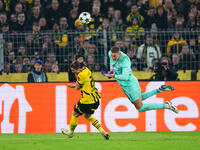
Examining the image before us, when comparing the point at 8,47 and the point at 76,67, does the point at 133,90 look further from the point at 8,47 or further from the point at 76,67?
the point at 8,47

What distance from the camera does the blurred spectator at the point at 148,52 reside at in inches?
543

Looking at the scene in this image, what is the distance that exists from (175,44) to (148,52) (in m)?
0.76

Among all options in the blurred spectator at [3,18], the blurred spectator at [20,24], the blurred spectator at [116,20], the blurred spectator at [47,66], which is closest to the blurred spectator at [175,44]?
the blurred spectator at [116,20]

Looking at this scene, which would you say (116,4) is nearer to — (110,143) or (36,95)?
(36,95)

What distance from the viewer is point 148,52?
14.0 meters

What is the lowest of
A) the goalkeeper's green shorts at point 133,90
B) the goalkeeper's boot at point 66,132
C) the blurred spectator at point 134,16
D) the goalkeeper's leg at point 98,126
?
the goalkeeper's boot at point 66,132

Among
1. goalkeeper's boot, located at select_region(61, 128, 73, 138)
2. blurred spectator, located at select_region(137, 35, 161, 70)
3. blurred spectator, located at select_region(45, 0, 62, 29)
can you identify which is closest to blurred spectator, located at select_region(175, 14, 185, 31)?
blurred spectator, located at select_region(137, 35, 161, 70)

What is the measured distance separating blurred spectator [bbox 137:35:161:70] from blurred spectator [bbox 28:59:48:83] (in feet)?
8.68

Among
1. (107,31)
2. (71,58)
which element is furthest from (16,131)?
(107,31)

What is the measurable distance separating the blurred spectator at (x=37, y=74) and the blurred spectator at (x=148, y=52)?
265cm

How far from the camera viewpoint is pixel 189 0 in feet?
55.9

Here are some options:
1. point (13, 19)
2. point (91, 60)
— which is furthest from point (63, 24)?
point (91, 60)

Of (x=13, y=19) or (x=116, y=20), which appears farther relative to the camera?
(x=116, y=20)

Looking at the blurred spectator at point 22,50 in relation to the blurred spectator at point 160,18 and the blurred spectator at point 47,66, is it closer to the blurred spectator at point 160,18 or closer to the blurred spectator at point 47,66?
the blurred spectator at point 47,66
